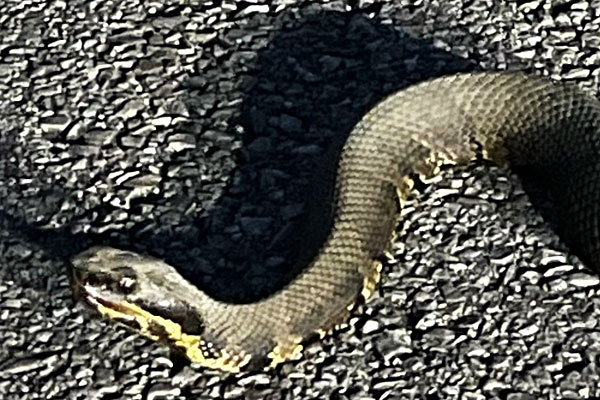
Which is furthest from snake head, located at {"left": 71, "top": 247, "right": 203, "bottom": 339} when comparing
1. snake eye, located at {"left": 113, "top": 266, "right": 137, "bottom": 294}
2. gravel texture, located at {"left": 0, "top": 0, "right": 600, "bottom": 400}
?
gravel texture, located at {"left": 0, "top": 0, "right": 600, "bottom": 400}

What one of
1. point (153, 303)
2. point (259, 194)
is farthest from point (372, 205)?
point (153, 303)

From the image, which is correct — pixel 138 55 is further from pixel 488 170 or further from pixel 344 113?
pixel 488 170

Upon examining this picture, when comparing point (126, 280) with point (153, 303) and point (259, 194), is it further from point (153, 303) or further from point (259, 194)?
point (259, 194)

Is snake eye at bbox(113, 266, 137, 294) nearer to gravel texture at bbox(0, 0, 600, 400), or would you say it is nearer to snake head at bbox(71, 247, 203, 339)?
snake head at bbox(71, 247, 203, 339)

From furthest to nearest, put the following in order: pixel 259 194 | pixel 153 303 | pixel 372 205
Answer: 1. pixel 259 194
2. pixel 372 205
3. pixel 153 303

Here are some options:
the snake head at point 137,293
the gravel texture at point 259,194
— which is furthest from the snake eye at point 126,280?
the gravel texture at point 259,194

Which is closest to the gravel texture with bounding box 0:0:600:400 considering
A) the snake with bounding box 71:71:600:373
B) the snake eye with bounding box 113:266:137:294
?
the snake with bounding box 71:71:600:373
